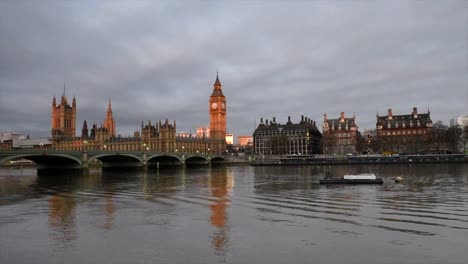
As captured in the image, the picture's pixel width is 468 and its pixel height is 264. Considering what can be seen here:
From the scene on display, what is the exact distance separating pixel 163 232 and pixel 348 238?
759cm

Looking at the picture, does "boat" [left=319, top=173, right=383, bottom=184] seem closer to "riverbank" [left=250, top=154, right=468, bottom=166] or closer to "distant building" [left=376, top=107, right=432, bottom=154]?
"riverbank" [left=250, top=154, right=468, bottom=166]

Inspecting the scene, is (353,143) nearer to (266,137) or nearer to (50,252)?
(266,137)

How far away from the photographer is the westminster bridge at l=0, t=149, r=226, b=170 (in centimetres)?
7429

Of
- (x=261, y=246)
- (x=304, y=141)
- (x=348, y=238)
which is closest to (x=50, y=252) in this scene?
(x=261, y=246)

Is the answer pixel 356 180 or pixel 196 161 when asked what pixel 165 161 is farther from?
pixel 356 180

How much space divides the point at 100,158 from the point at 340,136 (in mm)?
101180

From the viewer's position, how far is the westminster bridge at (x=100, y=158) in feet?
244

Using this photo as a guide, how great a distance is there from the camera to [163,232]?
59.8 feet

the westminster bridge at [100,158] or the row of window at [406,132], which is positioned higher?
the row of window at [406,132]

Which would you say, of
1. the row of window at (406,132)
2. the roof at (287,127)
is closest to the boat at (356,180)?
the row of window at (406,132)

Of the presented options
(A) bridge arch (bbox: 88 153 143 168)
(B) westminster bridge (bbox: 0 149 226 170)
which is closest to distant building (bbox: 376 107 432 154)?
(B) westminster bridge (bbox: 0 149 226 170)

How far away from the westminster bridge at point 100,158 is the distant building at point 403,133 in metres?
59.9

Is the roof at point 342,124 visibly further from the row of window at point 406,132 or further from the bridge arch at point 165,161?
the bridge arch at point 165,161

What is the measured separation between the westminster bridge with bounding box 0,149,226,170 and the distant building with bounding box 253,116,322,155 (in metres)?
33.7
